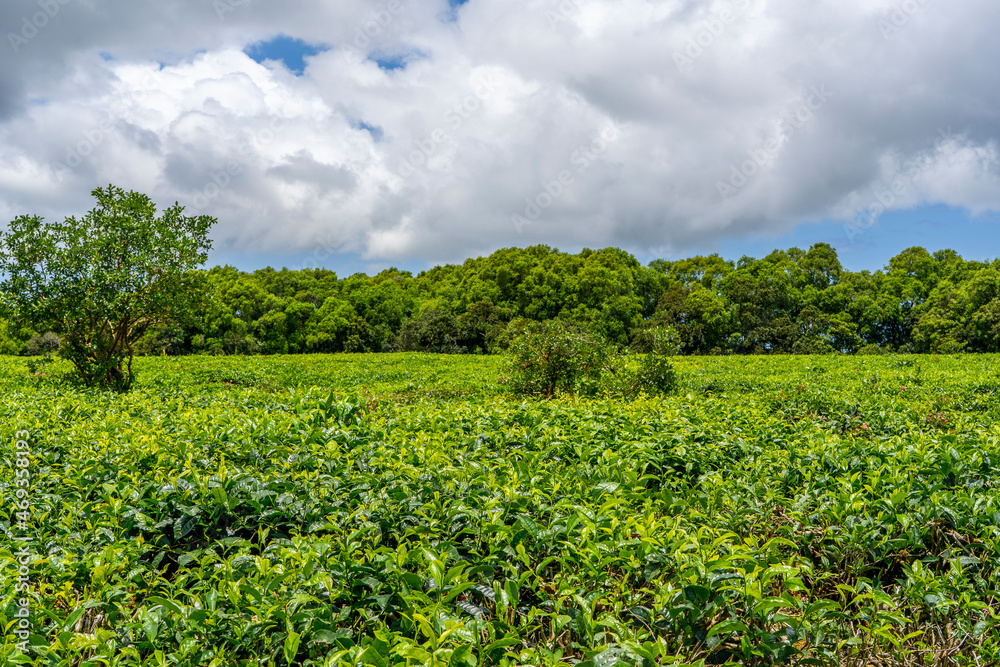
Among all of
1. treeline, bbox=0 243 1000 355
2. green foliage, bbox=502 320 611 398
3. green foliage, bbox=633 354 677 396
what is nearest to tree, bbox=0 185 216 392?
green foliage, bbox=502 320 611 398

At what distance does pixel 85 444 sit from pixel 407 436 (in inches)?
118

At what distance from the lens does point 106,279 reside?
1277 centimetres

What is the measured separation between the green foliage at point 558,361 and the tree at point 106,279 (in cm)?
811

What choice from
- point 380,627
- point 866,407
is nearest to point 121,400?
point 380,627

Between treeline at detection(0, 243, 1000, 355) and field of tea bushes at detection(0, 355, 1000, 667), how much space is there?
35450 mm

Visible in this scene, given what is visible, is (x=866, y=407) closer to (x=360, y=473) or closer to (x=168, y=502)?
(x=360, y=473)

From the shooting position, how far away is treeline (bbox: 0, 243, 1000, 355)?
43562 millimetres

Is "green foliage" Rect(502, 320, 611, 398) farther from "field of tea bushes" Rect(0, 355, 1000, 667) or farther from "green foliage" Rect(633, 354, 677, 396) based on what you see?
"field of tea bushes" Rect(0, 355, 1000, 667)

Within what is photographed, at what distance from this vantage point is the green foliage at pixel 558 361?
13.7 metres

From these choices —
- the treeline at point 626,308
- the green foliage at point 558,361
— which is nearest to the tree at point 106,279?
the green foliage at point 558,361

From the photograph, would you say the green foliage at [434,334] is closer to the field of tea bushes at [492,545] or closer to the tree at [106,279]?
the tree at [106,279]

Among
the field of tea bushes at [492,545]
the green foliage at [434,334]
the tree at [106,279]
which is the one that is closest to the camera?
the field of tea bushes at [492,545]

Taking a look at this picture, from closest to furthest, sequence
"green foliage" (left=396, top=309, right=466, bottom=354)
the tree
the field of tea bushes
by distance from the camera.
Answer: the field of tea bushes → the tree → "green foliage" (left=396, top=309, right=466, bottom=354)

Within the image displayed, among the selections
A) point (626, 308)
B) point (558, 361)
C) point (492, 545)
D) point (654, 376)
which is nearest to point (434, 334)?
point (626, 308)
